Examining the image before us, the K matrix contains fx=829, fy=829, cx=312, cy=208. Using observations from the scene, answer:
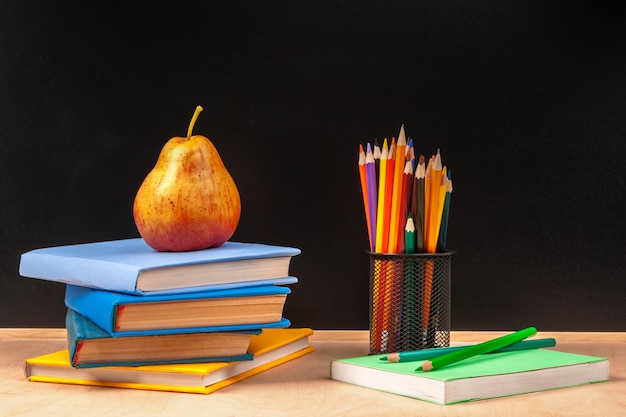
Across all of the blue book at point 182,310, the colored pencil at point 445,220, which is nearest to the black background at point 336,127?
the colored pencil at point 445,220

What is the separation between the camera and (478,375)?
79 centimetres

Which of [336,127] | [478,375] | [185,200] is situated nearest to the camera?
[478,375]

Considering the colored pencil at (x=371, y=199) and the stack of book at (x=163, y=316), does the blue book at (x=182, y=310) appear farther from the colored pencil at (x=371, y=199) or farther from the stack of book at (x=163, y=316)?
the colored pencil at (x=371, y=199)

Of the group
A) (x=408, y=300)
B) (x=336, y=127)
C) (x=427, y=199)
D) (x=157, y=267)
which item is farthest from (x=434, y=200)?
(x=157, y=267)

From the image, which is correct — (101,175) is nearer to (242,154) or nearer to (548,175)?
(242,154)

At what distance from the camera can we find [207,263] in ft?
2.87

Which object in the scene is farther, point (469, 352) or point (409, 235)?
point (409, 235)

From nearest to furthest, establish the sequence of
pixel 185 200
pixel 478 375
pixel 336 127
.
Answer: pixel 478 375
pixel 185 200
pixel 336 127

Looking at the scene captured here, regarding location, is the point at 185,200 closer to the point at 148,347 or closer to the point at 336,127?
the point at 148,347

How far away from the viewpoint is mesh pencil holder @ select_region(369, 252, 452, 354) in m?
0.97

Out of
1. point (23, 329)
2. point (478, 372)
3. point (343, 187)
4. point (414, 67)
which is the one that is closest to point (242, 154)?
point (343, 187)

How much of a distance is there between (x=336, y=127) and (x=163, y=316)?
41 cm

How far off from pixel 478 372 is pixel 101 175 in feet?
1.99

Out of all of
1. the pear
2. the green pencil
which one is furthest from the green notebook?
the pear
